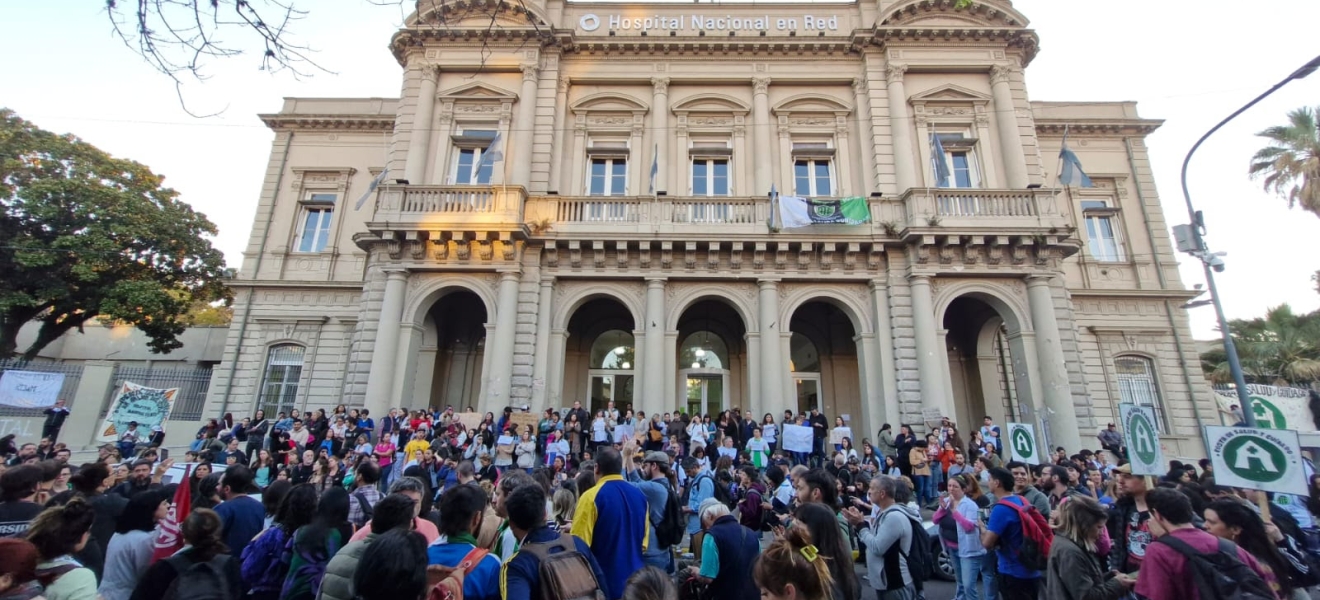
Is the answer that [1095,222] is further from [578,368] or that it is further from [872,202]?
[578,368]

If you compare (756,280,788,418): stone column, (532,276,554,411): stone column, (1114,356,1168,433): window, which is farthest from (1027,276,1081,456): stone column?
(532,276,554,411): stone column

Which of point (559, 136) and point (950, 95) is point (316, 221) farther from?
point (950, 95)

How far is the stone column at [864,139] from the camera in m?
17.4

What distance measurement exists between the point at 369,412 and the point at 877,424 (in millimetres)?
13910

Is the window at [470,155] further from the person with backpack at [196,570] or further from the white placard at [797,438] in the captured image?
the person with backpack at [196,570]

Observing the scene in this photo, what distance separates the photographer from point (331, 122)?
2186 centimetres

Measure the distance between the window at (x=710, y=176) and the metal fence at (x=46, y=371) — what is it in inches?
782

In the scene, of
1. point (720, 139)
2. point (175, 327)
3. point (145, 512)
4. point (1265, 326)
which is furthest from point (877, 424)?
point (175, 327)

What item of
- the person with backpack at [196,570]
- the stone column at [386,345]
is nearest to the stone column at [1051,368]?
the person with backpack at [196,570]

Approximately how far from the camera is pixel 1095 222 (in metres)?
20.8

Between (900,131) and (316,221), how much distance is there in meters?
21.3

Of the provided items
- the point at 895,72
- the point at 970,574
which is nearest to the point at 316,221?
the point at 895,72

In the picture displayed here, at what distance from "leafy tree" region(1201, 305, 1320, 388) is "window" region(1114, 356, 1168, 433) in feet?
29.3

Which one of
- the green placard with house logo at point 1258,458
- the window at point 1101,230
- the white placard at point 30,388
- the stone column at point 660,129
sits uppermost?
the stone column at point 660,129
